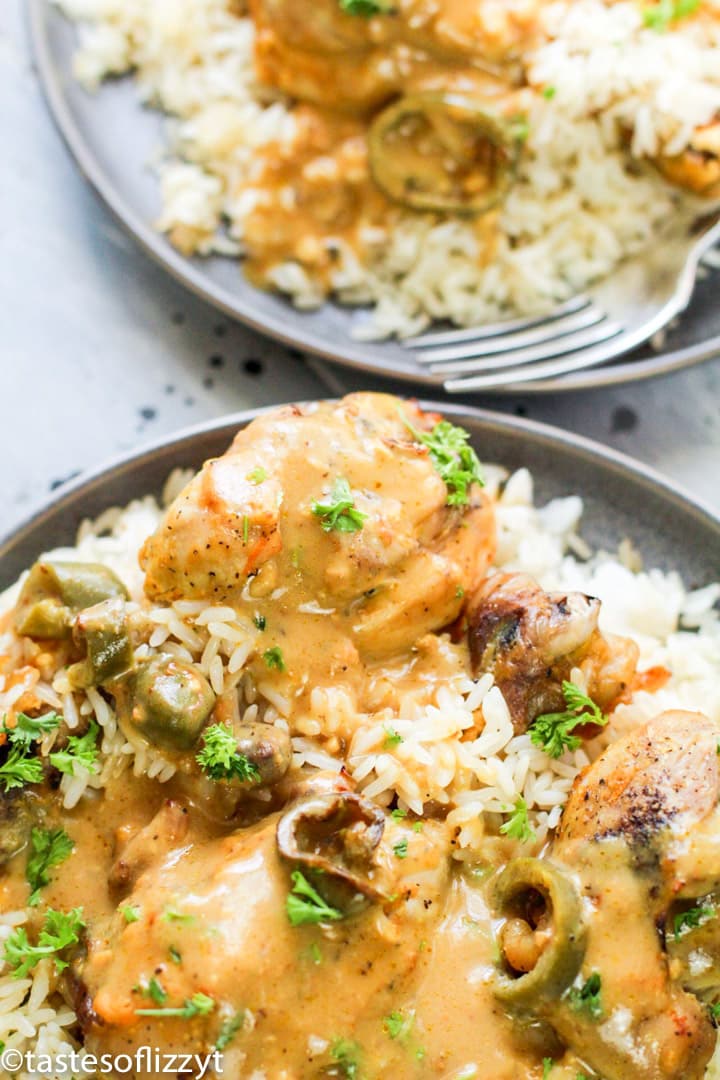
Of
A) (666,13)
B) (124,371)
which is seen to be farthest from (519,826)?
(666,13)

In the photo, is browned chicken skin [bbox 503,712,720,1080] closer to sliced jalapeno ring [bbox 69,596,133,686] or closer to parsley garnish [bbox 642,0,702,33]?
sliced jalapeno ring [bbox 69,596,133,686]

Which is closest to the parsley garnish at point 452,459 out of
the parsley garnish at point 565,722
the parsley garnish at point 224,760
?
the parsley garnish at point 565,722

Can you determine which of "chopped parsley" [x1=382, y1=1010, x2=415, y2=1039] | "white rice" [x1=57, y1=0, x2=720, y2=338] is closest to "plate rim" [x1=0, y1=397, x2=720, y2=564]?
"white rice" [x1=57, y1=0, x2=720, y2=338]

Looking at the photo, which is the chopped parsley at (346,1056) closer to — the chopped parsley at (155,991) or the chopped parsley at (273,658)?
the chopped parsley at (155,991)

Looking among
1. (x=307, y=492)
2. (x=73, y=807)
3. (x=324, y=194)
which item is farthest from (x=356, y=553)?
(x=324, y=194)

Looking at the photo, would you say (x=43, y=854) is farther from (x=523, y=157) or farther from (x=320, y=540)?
(x=523, y=157)

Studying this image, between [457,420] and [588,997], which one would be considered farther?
[457,420]
